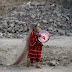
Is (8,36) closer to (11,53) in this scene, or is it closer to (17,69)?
(11,53)

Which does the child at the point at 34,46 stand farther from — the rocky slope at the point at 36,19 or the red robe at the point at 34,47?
the rocky slope at the point at 36,19

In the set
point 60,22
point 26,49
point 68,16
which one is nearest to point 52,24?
point 60,22

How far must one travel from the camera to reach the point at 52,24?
11.8 metres

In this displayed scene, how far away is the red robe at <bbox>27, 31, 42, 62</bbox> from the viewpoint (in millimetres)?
4262

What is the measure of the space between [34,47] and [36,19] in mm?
8158

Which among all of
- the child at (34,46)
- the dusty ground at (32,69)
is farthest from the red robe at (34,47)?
the dusty ground at (32,69)

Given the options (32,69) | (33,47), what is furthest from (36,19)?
(32,69)

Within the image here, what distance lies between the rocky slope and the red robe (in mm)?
5613

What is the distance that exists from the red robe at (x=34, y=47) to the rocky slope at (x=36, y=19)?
18.4 feet

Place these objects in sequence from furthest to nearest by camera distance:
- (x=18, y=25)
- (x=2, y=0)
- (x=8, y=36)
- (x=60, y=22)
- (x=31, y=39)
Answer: (x=2, y=0) → (x=60, y=22) → (x=18, y=25) → (x=8, y=36) → (x=31, y=39)

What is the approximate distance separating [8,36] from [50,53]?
4.59 metres

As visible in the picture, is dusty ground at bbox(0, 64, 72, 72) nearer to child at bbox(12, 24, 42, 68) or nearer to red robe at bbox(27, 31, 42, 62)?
child at bbox(12, 24, 42, 68)

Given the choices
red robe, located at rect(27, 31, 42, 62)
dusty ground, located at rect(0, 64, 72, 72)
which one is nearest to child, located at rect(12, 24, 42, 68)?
red robe, located at rect(27, 31, 42, 62)

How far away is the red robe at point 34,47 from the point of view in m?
4.26
